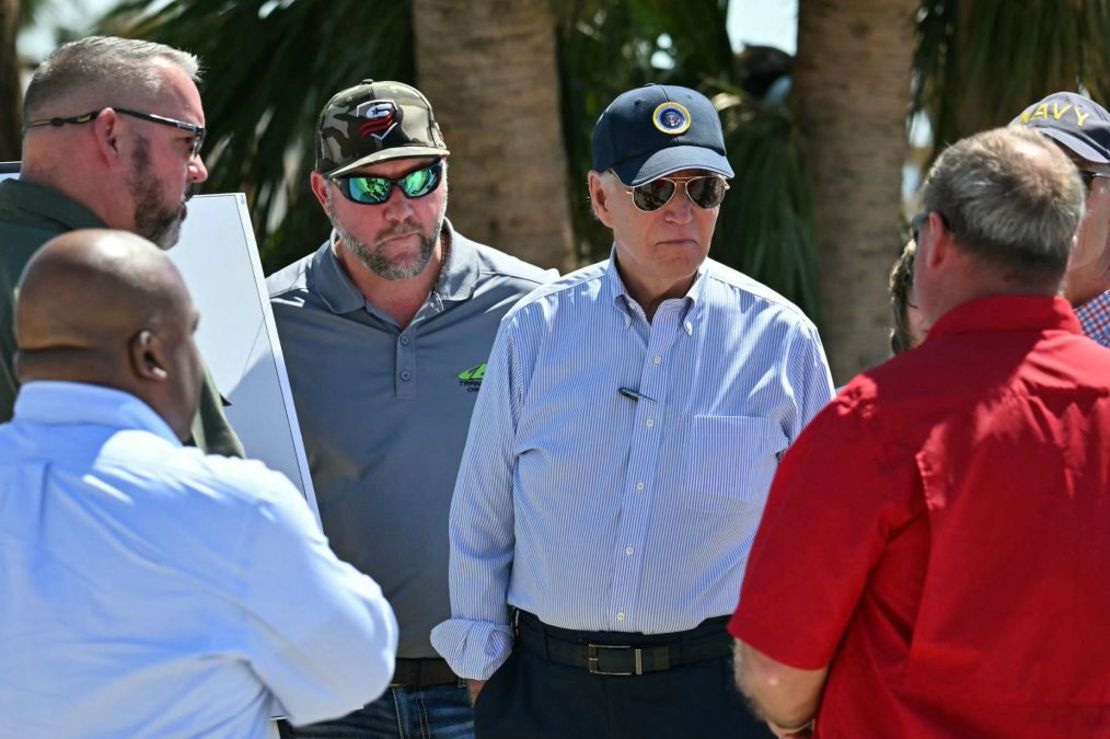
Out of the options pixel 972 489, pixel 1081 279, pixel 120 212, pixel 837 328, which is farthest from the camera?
pixel 837 328

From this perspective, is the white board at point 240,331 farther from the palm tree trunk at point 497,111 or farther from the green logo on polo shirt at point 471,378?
the palm tree trunk at point 497,111

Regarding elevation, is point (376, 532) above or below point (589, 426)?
below

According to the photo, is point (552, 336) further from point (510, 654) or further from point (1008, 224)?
point (1008, 224)

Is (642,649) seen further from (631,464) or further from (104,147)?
(104,147)

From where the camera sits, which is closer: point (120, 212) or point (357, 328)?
point (120, 212)

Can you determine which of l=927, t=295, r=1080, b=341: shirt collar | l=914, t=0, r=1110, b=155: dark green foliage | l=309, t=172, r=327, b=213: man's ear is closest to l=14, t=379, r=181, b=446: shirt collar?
l=927, t=295, r=1080, b=341: shirt collar

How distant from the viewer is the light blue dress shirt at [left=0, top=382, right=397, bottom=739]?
199cm

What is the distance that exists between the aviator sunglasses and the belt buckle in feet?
3.00

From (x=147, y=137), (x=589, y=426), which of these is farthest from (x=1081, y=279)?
(x=147, y=137)

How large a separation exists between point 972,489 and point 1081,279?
1454 millimetres

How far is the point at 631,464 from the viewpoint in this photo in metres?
3.16

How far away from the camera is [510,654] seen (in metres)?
3.31

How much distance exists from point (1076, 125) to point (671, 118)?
3.03 feet

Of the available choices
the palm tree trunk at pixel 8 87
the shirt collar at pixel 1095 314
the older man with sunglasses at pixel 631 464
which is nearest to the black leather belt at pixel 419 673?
the older man with sunglasses at pixel 631 464
